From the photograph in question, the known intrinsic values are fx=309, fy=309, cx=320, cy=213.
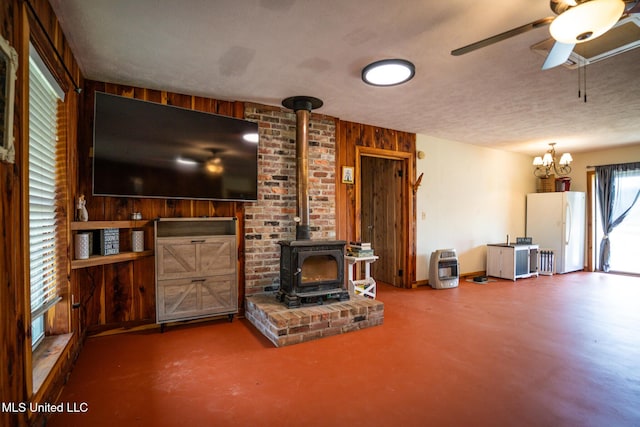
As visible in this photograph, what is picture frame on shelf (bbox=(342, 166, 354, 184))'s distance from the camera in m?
3.95

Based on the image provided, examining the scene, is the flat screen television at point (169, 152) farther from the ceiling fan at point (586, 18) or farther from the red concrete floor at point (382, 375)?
the ceiling fan at point (586, 18)

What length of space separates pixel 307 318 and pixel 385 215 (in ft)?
8.98

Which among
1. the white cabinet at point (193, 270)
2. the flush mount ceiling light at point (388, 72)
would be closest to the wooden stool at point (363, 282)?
the white cabinet at point (193, 270)

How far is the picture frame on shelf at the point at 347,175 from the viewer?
156 inches

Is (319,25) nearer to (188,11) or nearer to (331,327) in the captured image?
(188,11)

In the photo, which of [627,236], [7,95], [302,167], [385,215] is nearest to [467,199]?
[385,215]

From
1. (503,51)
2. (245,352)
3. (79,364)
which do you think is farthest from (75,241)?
(503,51)

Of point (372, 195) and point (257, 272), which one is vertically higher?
point (372, 195)

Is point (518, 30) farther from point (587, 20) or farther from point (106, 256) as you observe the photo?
point (106, 256)

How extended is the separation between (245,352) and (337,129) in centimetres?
272

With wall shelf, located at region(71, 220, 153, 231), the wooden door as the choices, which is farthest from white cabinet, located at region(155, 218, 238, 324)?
the wooden door

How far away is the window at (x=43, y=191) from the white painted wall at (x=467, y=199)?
4253mm

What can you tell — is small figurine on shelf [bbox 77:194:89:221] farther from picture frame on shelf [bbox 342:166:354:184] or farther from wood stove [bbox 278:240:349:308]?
picture frame on shelf [bbox 342:166:354:184]

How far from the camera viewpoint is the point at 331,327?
2.87m
